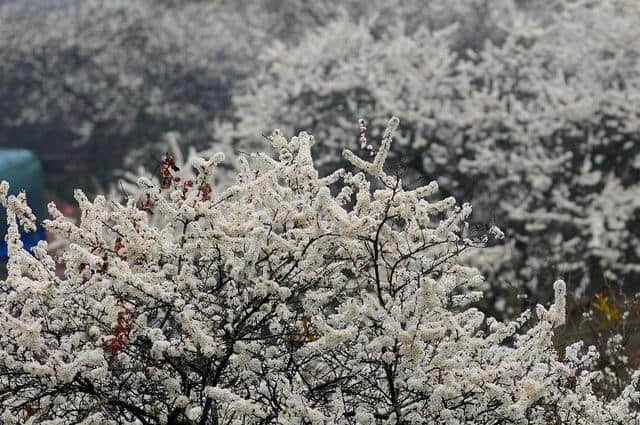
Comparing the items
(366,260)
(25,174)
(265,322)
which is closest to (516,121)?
(25,174)

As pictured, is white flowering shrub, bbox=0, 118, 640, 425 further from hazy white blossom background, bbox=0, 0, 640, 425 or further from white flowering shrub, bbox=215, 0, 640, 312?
white flowering shrub, bbox=215, 0, 640, 312

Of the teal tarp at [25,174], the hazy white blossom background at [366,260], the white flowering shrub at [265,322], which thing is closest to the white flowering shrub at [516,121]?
the hazy white blossom background at [366,260]

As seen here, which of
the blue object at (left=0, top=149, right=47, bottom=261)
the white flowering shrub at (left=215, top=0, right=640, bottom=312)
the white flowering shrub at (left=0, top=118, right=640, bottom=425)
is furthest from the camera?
the blue object at (left=0, top=149, right=47, bottom=261)

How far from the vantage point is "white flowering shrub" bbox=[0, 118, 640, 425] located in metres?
4.39

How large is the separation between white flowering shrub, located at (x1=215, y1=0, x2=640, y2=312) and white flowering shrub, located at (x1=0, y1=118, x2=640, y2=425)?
6.84 meters

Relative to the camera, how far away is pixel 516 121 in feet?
44.7

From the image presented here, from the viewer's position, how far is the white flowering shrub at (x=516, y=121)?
495 inches

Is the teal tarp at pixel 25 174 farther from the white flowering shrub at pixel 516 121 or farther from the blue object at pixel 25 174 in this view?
the white flowering shrub at pixel 516 121

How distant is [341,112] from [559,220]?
3.05 m

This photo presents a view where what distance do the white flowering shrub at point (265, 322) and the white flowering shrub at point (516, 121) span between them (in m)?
6.84

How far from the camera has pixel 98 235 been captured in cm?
480

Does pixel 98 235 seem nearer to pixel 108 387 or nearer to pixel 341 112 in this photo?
pixel 108 387

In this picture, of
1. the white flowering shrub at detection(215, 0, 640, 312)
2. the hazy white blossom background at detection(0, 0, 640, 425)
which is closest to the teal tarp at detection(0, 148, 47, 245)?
the hazy white blossom background at detection(0, 0, 640, 425)

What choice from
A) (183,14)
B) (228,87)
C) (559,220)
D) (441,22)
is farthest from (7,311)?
(183,14)
